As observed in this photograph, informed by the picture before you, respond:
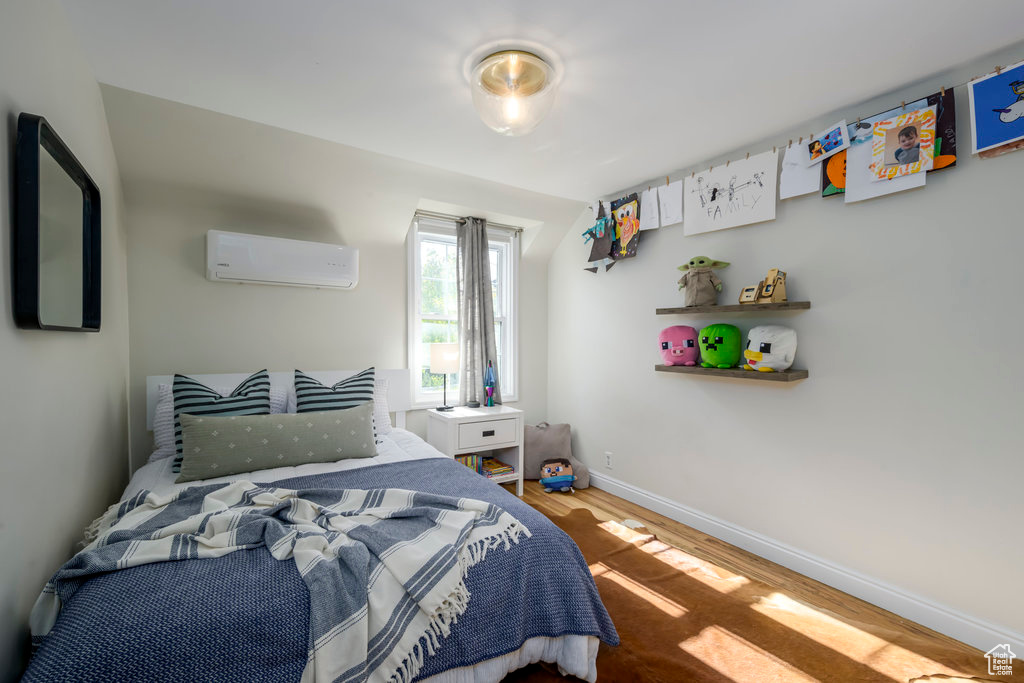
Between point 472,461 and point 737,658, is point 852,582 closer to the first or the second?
point 737,658

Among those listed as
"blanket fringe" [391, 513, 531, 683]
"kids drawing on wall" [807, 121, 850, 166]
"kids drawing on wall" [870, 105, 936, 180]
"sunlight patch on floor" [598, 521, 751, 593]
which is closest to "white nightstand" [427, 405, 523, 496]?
"sunlight patch on floor" [598, 521, 751, 593]

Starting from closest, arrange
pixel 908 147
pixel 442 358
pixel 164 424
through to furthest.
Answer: pixel 908 147
pixel 164 424
pixel 442 358

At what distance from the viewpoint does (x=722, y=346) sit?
2547 mm

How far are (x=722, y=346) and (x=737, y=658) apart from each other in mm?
1458

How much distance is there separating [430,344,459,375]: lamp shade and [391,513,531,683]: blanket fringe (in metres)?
1.91

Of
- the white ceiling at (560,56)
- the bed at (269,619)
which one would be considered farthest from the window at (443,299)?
the bed at (269,619)

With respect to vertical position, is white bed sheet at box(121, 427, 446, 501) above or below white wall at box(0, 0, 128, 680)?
below

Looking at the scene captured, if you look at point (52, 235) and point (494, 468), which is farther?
point (494, 468)

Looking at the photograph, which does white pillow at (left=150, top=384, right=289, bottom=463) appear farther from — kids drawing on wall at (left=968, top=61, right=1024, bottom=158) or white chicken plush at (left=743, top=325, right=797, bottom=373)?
kids drawing on wall at (left=968, top=61, right=1024, bottom=158)

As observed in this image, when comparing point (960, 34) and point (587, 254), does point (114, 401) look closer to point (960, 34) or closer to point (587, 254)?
point (587, 254)

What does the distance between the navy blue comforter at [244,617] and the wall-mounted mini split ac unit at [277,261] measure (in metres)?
1.85

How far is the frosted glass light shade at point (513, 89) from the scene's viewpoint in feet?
5.83

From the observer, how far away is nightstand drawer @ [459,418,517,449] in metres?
3.26

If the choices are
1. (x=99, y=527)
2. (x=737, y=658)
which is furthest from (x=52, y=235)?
(x=737, y=658)
